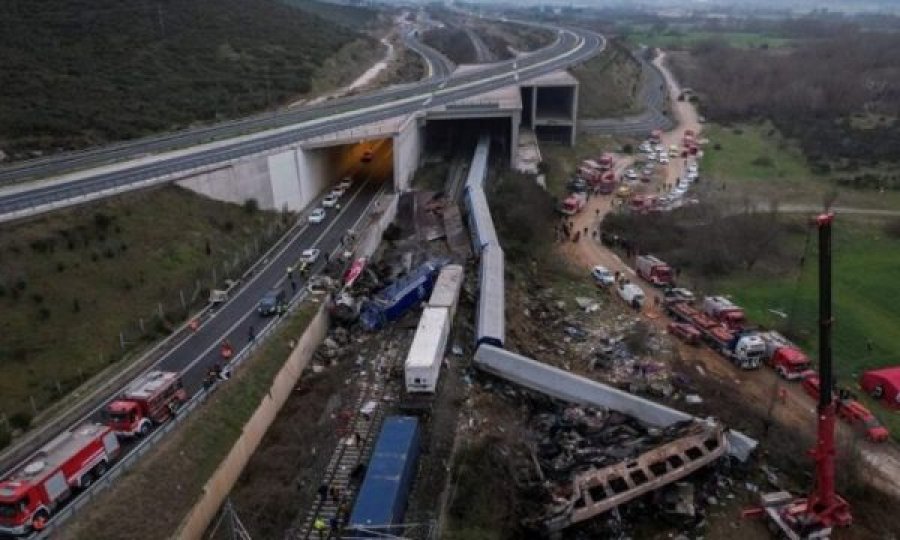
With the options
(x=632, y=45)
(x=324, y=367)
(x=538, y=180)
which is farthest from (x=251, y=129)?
(x=632, y=45)

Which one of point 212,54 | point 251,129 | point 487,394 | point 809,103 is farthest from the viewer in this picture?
point 809,103

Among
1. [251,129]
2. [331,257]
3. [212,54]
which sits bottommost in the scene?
[331,257]

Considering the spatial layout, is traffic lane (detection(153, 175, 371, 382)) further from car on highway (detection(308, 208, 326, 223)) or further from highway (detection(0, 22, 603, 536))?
car on highway (detection(308, 208, 326, 223))

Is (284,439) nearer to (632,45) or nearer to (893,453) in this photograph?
(893,453)

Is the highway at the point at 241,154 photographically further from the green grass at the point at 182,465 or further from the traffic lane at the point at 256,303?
the green grass at the point at 182,465

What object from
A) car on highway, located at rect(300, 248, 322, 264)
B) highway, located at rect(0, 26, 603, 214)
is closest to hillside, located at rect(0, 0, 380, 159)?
highway, located at rect(0, 26, 603, 214)

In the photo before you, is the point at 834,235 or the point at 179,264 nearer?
the point at 179,264

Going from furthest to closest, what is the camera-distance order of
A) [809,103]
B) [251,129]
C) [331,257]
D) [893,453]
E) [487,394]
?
[809,103], [251,129], [331,257], [487,394], [893,453]

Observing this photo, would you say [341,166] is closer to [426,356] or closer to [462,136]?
[462,136]
